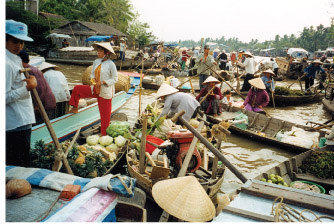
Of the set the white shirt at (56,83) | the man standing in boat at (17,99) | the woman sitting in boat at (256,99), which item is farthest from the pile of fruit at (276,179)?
the white shirt at (56,83)

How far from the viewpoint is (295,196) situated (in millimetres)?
2787

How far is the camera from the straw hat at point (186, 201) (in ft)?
7.61

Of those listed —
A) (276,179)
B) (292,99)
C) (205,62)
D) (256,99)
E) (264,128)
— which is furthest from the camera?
(292,99)

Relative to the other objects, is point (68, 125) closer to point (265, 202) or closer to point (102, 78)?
point (102, 78)

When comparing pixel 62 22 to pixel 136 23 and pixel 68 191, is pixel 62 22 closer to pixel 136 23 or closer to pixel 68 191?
pixel 136 23

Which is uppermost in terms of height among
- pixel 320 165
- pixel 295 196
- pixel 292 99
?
pixel 292 99

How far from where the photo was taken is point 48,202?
2.09 metres

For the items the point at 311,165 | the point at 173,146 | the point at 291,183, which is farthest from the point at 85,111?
the point at 311,165

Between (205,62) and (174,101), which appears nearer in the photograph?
(174,101)

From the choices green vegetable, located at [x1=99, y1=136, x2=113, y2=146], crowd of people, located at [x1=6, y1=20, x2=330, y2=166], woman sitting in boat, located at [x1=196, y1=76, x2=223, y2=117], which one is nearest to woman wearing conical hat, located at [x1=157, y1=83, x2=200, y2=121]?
crowd of people, located at [x1=6, y1=20, x2=330, y2=166]

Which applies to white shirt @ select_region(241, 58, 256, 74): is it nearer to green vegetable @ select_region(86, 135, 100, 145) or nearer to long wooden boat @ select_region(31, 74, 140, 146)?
long wooden boat @ select_region(31, 74, 140, 146)

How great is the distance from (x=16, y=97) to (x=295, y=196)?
3024mm

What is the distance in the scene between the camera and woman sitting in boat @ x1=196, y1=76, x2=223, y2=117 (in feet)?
23.0

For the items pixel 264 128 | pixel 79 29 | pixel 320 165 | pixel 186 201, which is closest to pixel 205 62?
pixel 264 128
